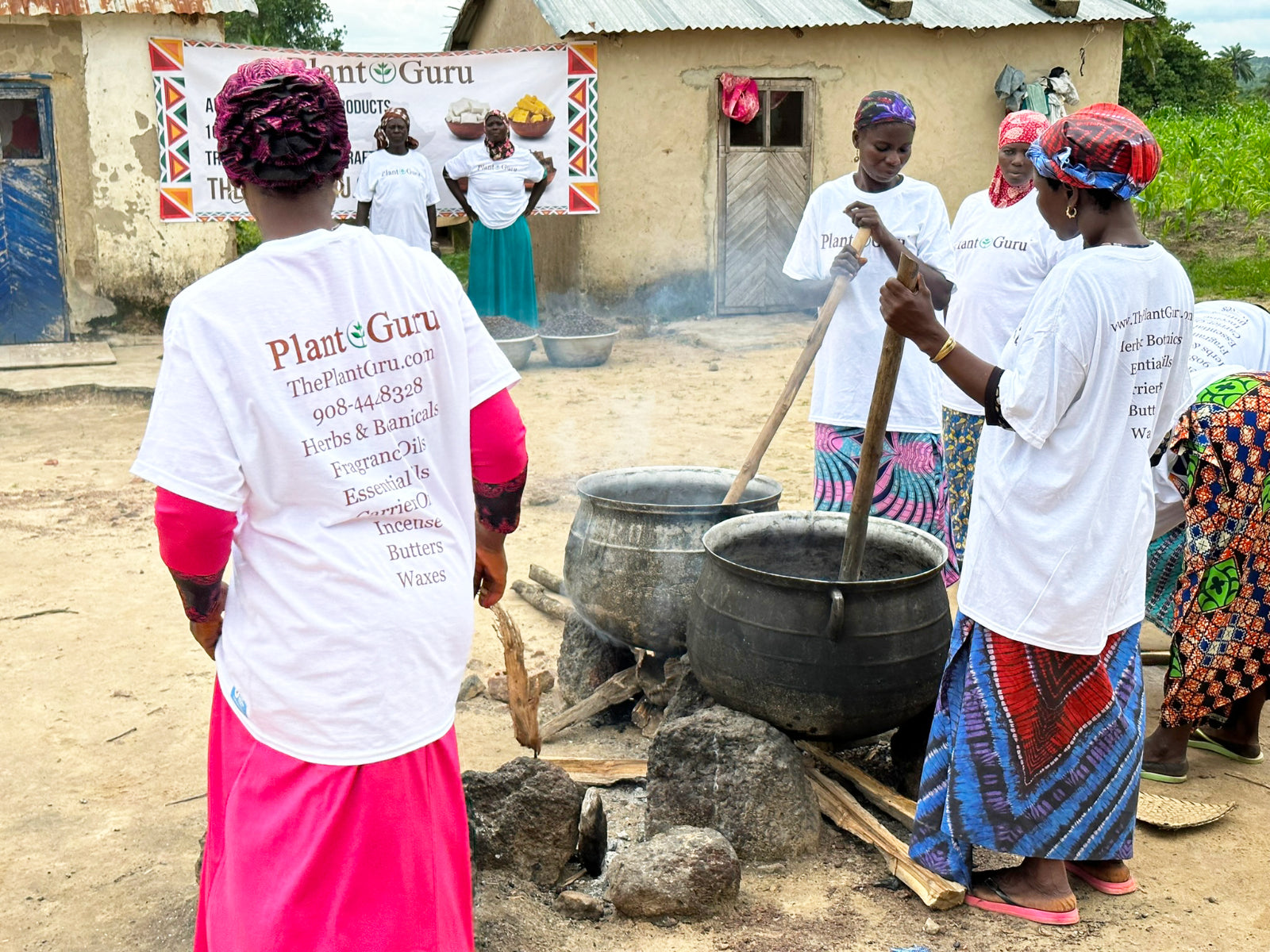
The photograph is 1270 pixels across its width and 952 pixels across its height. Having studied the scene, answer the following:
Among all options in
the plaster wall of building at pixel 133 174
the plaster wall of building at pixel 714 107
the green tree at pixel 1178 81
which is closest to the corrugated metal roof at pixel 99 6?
the plaster wall of building at pixel 133 174

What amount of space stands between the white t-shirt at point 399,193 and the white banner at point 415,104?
0.41 meters

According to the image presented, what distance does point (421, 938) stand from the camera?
193cm

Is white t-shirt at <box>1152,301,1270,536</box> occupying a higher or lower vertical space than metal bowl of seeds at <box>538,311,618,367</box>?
higher

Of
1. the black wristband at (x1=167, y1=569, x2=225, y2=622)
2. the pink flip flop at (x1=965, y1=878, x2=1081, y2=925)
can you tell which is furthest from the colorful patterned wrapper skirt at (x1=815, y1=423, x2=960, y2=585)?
the black wristband at (x1=167, y1=569, x2=225, y2=622)

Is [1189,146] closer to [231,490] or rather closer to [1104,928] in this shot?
[1104,928]

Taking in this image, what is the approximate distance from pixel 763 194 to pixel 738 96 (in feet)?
3.58

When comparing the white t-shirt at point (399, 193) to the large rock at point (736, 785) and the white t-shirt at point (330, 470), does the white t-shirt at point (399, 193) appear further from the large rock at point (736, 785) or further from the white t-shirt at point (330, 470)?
the white t-shirt at point (330, 470)

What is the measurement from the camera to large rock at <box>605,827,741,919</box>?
2.85 metres

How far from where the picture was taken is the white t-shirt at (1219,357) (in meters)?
3.74

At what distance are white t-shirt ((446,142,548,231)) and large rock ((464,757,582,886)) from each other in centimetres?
881

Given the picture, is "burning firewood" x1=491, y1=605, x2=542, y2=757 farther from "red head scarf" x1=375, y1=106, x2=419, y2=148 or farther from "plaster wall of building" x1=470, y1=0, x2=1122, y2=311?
"plaster wall of building" x1=470, y1=0, x2=1122, y2=311

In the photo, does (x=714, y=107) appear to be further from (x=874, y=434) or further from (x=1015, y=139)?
(x=874, y=434)

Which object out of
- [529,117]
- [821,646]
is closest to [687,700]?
[821,646]

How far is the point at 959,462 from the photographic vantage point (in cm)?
437
